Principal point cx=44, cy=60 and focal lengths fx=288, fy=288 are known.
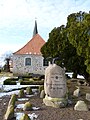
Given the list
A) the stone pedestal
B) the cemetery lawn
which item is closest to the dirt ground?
the cemetery lawn

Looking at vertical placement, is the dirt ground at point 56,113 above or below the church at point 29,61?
below

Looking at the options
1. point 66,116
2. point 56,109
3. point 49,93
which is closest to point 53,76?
point 49,93

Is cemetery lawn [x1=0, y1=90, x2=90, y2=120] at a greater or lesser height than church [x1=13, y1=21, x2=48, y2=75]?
lesser

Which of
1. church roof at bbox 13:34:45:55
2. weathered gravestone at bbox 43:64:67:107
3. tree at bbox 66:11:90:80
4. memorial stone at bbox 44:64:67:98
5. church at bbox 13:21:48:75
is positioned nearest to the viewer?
weathered gravestone at bbox 43:64:67:107

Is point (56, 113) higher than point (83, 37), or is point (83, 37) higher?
point (83, 37)

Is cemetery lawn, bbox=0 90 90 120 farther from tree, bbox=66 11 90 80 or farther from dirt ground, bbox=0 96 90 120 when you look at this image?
tree, bbox=66 11 90 80

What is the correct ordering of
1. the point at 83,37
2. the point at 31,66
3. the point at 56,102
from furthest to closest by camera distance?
the point at 31,66 < the point at 83,37 < the point at 56,102

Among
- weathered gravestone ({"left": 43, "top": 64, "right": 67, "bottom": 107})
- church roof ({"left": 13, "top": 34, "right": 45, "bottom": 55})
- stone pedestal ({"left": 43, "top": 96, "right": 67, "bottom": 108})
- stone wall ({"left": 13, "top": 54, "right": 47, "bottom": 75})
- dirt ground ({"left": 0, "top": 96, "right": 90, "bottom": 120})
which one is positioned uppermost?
church roof ({"left": 13, "top": 34, "right": 45, "bottom": 55})

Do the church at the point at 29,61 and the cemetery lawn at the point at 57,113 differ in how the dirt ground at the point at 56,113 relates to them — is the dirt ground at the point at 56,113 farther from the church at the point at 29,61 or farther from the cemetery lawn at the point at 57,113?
the church at the point at 29,61

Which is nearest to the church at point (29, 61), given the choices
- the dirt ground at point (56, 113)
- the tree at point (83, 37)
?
the tree at point (83, 37)

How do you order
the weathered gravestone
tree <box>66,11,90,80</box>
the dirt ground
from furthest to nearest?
tree <box>66,11,90,80</box>
the weathered gravestone
the dirt ground

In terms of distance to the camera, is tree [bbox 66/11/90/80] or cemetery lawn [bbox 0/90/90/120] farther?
tree [bbox 66/11/90/80]

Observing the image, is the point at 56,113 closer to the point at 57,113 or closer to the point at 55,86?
the point at 57,113

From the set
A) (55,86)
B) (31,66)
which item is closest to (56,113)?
(55,86)
